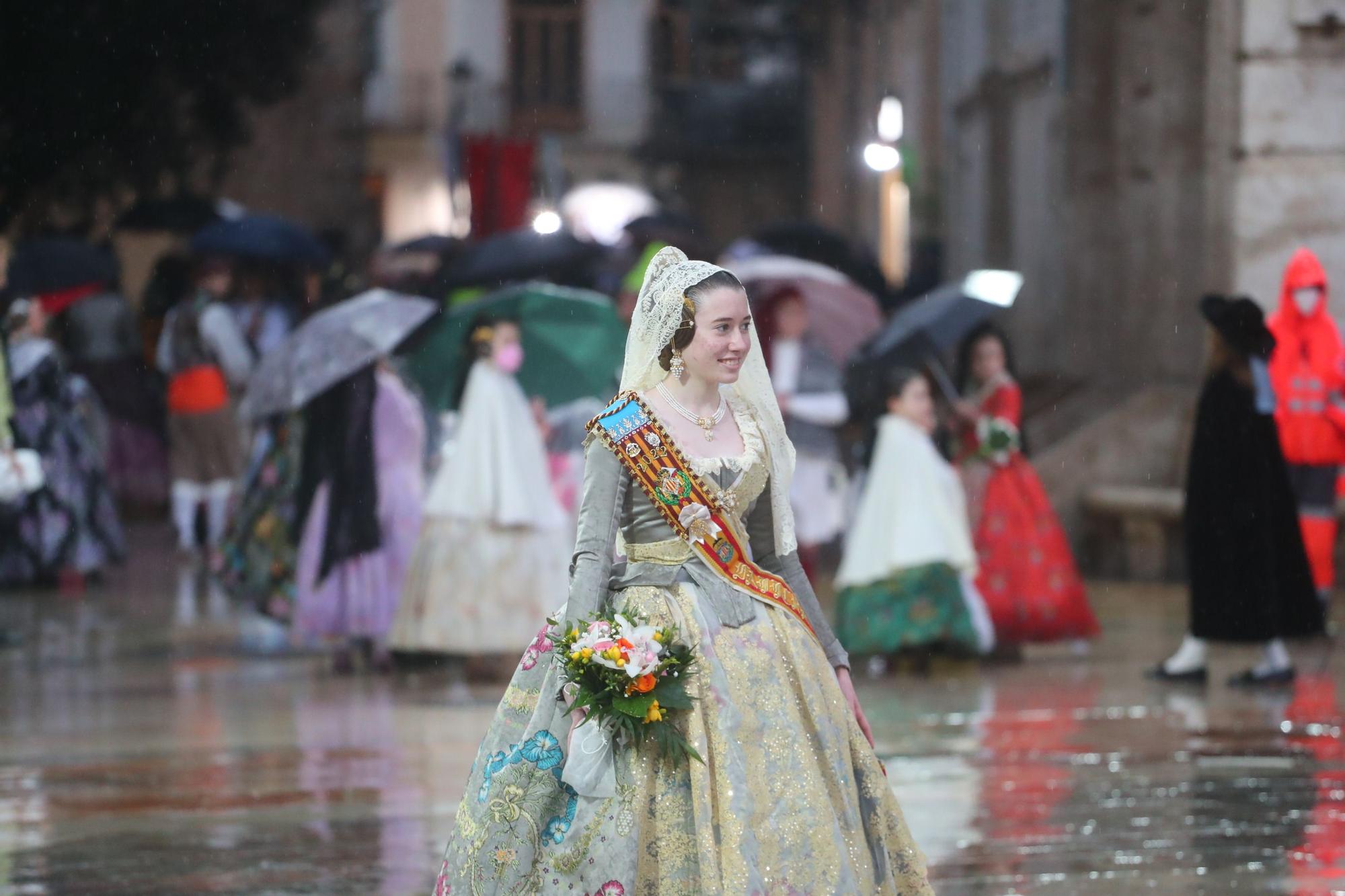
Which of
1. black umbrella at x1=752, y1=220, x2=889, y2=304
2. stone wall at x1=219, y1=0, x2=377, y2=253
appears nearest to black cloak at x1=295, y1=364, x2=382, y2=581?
black umbrella at x1=752, y1=220, x2=889, y2=304

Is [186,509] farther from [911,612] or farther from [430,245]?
[911,612]

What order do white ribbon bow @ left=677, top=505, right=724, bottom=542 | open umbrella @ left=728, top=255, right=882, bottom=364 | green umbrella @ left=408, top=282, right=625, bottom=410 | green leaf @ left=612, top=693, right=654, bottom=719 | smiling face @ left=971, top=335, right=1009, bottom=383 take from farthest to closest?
1. open umbrella @ left=728, top=255, right=882, bottom=364
2. green umbrella @ left=408, top=282, right=625, bottom=410
3. smiling face @ left=971, top=335, right=1009, bottom=383
4. white ribbon bow @ left=677, top=505, right=724, bottom=542
5. green leaf @ left=612, top=693, right=654, bottom=719

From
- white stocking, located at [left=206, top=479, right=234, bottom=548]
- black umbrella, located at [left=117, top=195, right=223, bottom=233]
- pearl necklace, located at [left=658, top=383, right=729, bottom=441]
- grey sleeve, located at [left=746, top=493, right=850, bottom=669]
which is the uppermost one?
black umbrella, located at [left=117, top=195, right=223, bottom=233]

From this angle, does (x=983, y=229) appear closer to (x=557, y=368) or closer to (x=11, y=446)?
(x=557, y=368)

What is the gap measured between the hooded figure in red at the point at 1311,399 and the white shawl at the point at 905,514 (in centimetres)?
164

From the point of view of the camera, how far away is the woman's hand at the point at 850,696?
16.8 feet

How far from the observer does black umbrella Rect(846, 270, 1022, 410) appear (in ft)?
38.1

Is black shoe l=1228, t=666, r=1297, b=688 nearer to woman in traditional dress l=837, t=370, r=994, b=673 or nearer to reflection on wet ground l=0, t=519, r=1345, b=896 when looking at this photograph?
reflection on wet ground l=0, t=519, r=1345, b=896

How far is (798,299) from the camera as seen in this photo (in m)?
13.8

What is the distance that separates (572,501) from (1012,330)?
940 centimetres

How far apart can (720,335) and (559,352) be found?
7429 millimetres

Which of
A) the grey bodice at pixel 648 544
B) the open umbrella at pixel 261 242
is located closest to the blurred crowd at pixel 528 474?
the open umbrella at pixel 261 242

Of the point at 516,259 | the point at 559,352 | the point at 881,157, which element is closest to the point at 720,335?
the point at 559,352

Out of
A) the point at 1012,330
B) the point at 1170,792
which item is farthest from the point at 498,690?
the point at 1012,330
